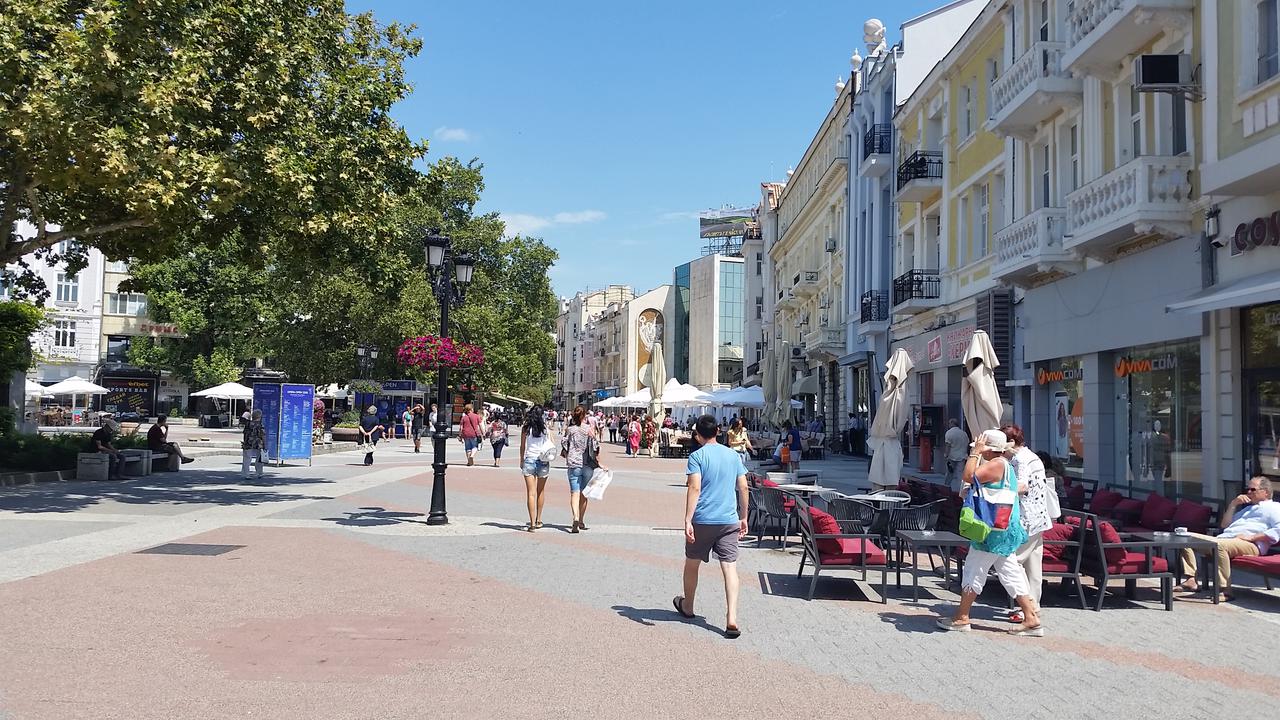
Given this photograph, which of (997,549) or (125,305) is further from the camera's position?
(125,305)

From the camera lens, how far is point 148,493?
53.8ft

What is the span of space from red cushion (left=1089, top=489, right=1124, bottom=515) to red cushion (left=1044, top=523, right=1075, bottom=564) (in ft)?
10.5

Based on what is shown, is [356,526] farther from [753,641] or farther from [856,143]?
[856,143]

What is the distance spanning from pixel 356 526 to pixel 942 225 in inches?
704

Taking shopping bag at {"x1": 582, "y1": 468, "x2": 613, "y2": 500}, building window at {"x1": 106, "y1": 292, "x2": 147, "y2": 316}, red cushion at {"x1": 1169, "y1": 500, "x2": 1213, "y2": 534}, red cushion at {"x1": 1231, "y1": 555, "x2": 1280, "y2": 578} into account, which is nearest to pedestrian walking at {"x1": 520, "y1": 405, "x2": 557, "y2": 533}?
shopping bag at {"x1": 582, "y1": 468, "x2": 613, "y2": 500}

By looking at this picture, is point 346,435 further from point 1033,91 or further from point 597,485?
point 1033,91

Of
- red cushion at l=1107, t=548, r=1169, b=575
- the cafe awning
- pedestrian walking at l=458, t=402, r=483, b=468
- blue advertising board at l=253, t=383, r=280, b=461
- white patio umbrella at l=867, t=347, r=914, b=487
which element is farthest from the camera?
pedestrian walking at l=458, t=402, r=483, b=468

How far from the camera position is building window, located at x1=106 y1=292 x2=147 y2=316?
62.6 meters

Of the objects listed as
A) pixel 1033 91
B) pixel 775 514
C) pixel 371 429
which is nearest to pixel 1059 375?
pixel 1033 91

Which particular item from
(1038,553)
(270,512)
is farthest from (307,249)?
(1038,553)

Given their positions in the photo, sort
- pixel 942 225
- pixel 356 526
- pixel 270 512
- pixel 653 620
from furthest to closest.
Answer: pixel 942 225
pixel 270 512
pixel 356 526
pixel 653 620

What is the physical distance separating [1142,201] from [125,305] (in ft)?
209

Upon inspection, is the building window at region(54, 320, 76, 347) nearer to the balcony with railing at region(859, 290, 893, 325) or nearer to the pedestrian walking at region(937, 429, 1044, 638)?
the balcony with railing at region(859, 290, 893, 325)

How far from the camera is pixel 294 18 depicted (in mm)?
16438
